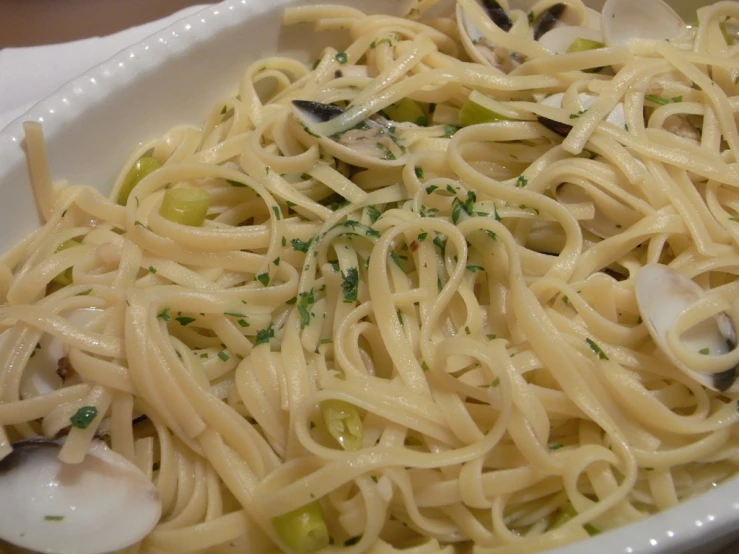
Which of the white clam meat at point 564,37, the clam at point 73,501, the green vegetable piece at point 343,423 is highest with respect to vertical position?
the white clam meat at point 564,37

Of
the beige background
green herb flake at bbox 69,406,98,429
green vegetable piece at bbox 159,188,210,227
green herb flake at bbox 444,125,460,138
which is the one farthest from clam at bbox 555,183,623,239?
the beige background

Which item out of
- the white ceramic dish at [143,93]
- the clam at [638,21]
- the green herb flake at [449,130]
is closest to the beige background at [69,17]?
the white ceramic dish at [143,93]

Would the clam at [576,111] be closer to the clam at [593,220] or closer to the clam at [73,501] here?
the clam at [593,220]

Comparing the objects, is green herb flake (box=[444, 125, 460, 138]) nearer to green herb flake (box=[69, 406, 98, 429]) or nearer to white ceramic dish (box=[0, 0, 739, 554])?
white ceramic dish (box=[0, 0, 739, 554])

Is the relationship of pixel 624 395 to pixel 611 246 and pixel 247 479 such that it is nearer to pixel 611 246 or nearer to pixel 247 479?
pixel 611 246

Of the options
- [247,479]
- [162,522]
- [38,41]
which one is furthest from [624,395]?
[38,41]

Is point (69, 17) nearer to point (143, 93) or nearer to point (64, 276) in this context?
point (143, 93)
